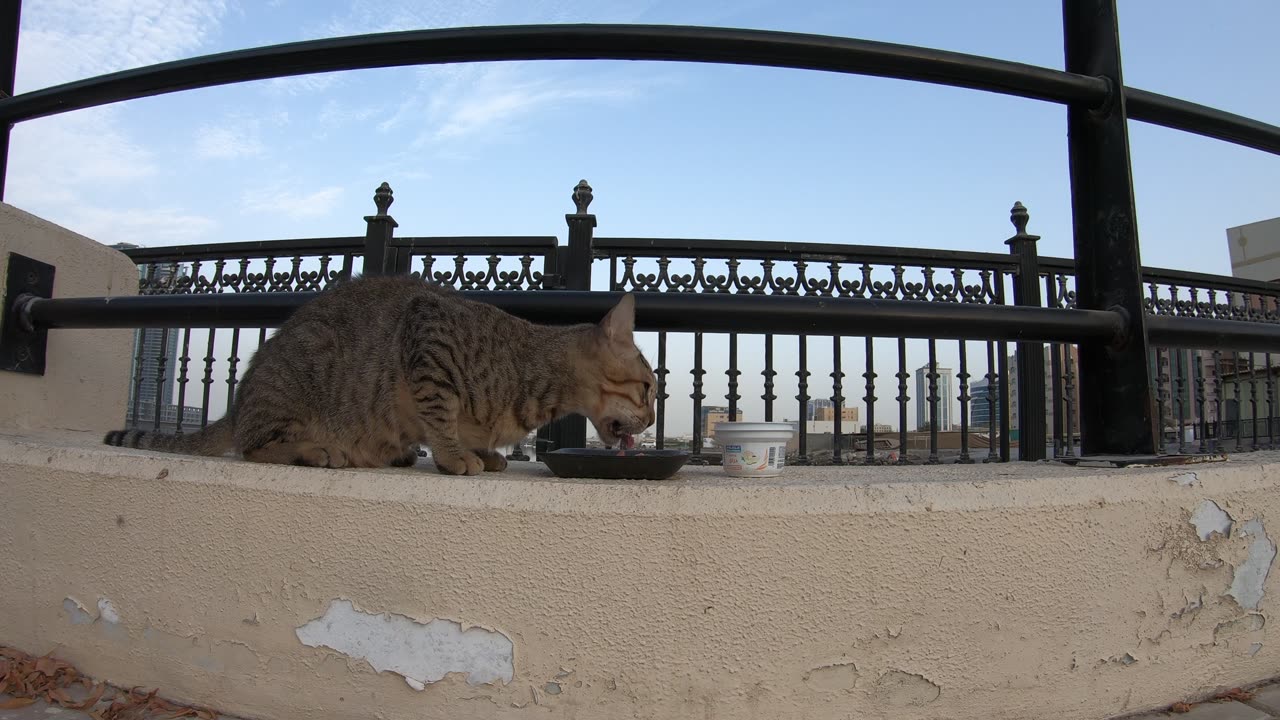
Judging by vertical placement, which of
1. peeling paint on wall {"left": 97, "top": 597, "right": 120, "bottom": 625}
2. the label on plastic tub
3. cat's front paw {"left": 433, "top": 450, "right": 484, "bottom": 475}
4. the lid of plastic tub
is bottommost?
peeling paint on wall {"left": 97, "top": 597, "right": 120, "bottom": 625}

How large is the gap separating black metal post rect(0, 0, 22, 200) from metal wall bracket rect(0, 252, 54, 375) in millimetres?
327

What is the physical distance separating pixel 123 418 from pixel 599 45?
7.86 feet

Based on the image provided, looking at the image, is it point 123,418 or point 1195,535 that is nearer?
point 1195,535

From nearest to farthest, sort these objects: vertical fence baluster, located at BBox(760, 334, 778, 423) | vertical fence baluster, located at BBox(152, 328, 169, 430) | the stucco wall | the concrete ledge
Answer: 1. the concrete ledge
2. the stucco wall
3. vertical fence baluster, located at BBox(760, 334, 778, 423)
4. vertical fence baluster, located at BBox(152, 328, 169, 430)

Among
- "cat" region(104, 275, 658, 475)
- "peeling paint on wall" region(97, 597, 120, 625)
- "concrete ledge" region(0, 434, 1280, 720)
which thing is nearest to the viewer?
"concrete ledge" region(0, 434, 1280, 720)

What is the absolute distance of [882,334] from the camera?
162cm

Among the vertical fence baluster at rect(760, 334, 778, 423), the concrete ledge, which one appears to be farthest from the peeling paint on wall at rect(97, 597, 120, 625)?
the vertical fence baluster at rect(760, 334, 778, 423)

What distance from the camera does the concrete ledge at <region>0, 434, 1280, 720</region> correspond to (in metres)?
1.25

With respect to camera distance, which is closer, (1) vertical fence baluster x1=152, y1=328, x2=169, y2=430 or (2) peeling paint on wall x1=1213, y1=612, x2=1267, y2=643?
(2) peeling paint on wall x1=1213, y1=612, x2=1267, y2=643

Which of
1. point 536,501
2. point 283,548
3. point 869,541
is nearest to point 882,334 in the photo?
point 869,541

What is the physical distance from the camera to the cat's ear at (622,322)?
1.64 meters

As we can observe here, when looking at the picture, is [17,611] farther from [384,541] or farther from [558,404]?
[558,404]

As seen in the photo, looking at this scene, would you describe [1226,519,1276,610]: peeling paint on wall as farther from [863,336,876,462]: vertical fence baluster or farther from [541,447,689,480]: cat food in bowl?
[863,336,876,462]: vertical fence baluster

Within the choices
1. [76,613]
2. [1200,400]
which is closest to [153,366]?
[76,613]
